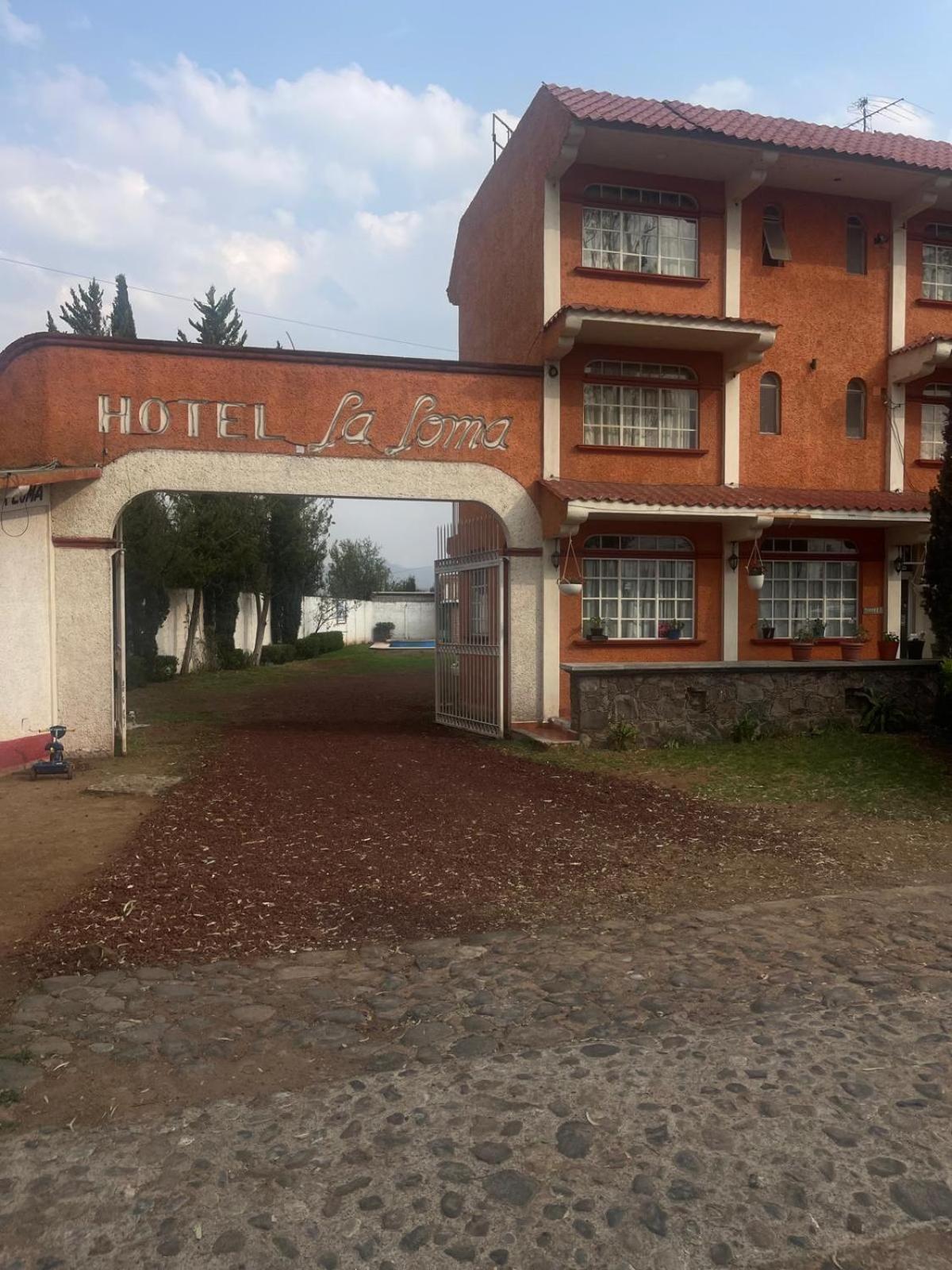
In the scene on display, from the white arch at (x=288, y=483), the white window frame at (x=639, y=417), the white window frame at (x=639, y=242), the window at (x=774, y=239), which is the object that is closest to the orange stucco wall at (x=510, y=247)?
the white window frame at (x=639, y=242)

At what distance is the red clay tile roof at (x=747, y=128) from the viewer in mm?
12945

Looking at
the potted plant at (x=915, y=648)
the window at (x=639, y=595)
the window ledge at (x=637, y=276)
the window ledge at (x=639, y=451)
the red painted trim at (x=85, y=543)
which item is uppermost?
the window ledge at (x=637, y=276)

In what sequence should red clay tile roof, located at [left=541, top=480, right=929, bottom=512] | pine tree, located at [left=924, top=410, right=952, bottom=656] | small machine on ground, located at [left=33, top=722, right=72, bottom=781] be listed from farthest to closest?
1. red clay tile roof, located at [left=541, top=480, right=929, bottom=512]
2. pine tree, located at [left=924, top=410, right=952, bottom=656]
3. small machine on ground, located at [left=33, top=722, right=72, bottom=781]

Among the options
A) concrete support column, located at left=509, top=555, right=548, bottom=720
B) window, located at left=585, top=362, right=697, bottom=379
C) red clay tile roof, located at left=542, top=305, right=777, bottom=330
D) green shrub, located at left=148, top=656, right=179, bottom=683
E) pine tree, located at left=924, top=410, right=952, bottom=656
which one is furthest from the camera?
green shrub, located at left=148, top=656, right=179, bottom=683

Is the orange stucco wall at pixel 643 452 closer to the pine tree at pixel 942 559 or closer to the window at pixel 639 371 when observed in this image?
the window at pixel 639 371

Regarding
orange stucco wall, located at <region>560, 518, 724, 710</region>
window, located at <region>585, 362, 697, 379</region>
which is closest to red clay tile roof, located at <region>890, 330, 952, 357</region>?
window, located at <region>585, 362, 697, 379</region>

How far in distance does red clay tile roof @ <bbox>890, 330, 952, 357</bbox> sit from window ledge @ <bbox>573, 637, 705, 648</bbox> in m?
5.40

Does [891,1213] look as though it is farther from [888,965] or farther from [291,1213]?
[888,965]

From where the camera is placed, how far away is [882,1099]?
3.64 metres

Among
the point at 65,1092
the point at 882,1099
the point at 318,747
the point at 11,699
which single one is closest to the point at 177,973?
the point at 65,1092

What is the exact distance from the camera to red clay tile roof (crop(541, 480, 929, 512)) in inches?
506

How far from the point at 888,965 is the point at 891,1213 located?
7.42ft

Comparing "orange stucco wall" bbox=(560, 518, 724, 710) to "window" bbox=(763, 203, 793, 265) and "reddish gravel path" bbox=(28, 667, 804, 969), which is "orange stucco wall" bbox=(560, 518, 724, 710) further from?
"window" bbox=(763, 203, 793, 265)

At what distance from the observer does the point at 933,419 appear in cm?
1543
